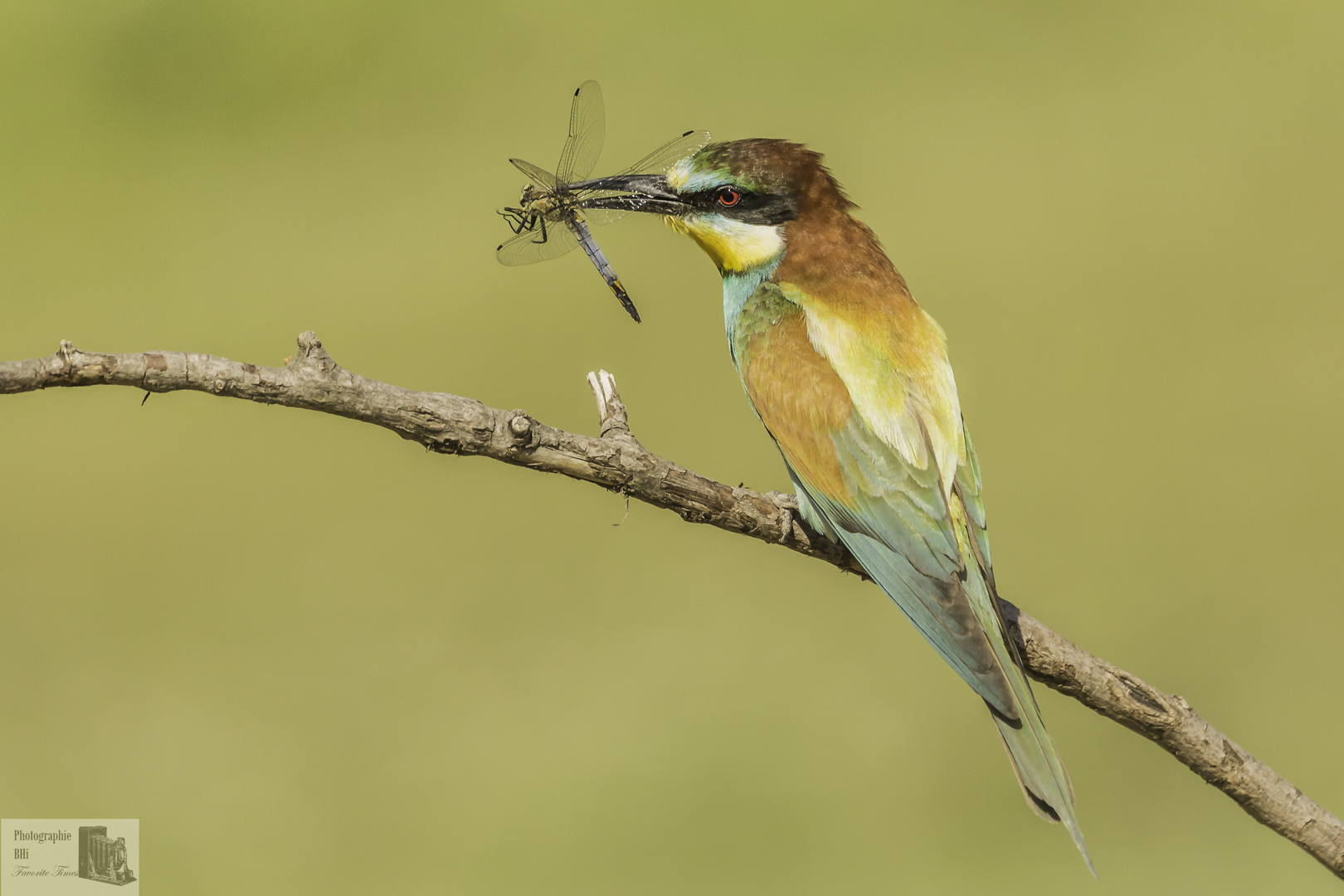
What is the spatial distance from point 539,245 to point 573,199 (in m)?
0.12

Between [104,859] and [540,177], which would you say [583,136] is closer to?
[540,177]

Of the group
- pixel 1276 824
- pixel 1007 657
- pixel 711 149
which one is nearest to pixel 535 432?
pixel 1007 657

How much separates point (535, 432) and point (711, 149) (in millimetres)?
819

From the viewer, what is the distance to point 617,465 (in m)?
1.18

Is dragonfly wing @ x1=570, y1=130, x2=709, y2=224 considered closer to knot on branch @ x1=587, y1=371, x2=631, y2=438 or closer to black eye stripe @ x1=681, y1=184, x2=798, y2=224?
black eye stripe @ x1=681, y1=184, x2=798, y2=224

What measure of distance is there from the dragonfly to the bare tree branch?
73cm

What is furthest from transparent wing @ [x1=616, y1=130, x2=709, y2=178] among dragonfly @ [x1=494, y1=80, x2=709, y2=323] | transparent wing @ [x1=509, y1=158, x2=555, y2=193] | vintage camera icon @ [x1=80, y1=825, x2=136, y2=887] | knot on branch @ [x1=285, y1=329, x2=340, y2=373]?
vintage camera icon @ [x1=80, y1=825, x2=136, y2=887]

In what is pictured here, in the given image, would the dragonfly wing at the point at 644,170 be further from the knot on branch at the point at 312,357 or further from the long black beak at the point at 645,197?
the knot on branch at the point at 312,357

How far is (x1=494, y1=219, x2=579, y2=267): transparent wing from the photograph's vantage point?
2.08 m

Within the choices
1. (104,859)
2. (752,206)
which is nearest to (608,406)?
(752,206)

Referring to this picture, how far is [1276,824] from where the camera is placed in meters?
1.29

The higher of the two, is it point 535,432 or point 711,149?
Result: point 711,149

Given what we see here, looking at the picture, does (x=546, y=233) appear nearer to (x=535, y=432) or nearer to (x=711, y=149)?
(x=711, y=149)

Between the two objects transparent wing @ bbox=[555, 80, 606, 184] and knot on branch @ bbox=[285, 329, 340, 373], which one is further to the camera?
transparent wing @ bbox=[555, 80, 606, 184]
